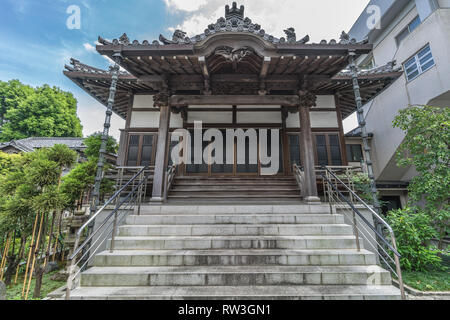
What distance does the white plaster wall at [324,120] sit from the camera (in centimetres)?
822

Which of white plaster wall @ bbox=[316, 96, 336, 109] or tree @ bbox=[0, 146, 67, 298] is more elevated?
white plaster wall @ bbox=[316, 96, 336, 109]

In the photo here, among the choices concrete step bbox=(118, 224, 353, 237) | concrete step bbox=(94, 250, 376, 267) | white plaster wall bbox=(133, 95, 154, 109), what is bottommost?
→ concrete step bbox=(94, 250, 376, 267)

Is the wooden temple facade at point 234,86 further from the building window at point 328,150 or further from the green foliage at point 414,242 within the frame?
the green foliage at point 414,242

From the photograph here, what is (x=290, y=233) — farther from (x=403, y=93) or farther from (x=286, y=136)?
(x=403, y=93)

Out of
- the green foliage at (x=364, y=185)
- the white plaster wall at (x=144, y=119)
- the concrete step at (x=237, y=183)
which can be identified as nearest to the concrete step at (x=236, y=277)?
the green foliage at (x=364, y=185)

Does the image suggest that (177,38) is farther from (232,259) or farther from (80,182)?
(232,259)

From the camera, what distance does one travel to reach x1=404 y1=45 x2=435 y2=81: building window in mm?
8953

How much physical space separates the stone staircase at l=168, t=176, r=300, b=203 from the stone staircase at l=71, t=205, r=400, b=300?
1.81 meters

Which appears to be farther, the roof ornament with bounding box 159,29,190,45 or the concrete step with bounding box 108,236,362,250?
the roof ornament with bounding box 159,29,190,45

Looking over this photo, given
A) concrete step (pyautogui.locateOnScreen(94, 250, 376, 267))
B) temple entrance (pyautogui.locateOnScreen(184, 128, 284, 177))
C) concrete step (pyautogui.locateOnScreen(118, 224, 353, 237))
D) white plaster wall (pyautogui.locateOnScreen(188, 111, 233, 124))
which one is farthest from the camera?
white plaster wall (pyautogui.locateOnScreen(188, 111, 233, 124))

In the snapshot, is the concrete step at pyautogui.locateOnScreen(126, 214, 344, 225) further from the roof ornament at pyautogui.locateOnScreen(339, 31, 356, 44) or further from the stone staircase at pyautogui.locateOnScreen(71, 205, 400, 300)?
the roof ornament at pyautogui.locateOnScreen(339, 31, 356, 44)

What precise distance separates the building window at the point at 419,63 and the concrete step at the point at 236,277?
36.3 ft

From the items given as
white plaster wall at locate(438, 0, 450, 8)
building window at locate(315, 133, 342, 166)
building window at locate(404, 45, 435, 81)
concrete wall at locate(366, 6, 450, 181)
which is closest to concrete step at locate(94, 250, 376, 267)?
building window at locate(315, 133, 342, 166)
